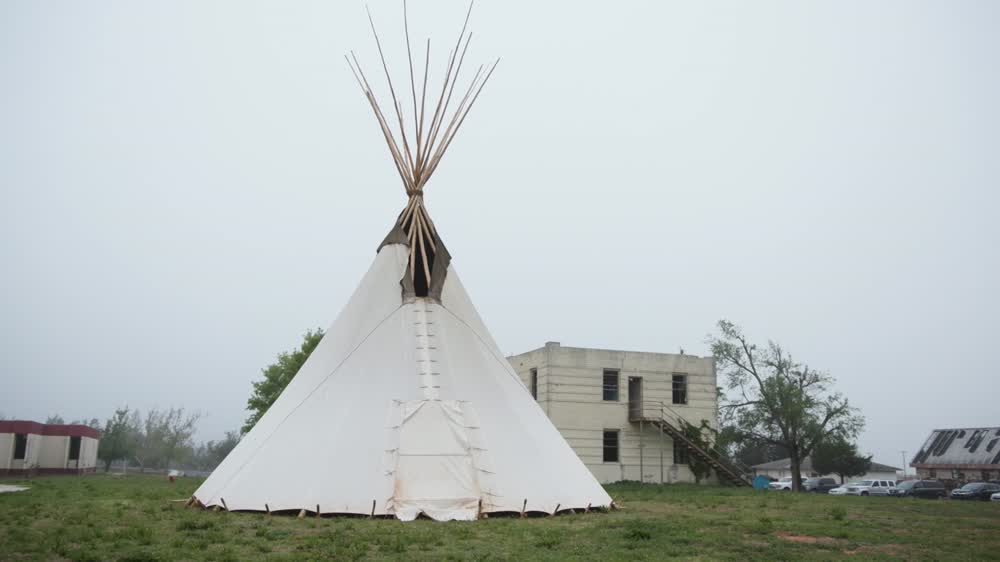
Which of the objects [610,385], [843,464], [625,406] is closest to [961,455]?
[843,464]

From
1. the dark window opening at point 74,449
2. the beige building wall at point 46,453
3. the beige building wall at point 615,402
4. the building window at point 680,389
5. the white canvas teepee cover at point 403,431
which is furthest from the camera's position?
the dark window opening at point 74,449

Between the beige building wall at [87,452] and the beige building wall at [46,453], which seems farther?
the beige building wall at [87,452]

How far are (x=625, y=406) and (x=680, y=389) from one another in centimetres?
316

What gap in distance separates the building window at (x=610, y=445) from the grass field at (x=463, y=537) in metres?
18.8

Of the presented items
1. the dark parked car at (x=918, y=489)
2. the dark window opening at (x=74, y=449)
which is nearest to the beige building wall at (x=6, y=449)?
the dark window opening at (x=74, y=449)

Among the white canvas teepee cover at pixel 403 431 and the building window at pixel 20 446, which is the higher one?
the white canvas teepee cover at pixel 403 431

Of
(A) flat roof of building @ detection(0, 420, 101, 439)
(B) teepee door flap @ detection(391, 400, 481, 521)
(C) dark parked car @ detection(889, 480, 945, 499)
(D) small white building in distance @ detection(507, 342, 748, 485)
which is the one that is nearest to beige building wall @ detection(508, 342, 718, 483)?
(D) small white building in distance @ detection(507, 342, 748, 485)

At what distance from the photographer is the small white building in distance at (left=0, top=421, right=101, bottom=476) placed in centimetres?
3164

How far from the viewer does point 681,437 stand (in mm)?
30375

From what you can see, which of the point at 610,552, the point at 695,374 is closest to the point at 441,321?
the point at 610,552

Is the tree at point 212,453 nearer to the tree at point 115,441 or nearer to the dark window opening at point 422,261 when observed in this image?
the tree at point 115,441

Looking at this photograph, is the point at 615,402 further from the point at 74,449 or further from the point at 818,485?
the point at 74,449

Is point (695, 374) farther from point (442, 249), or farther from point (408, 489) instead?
point (408, 489)

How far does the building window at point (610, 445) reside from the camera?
3083 cm
